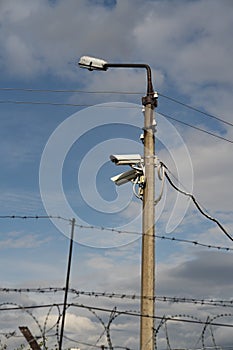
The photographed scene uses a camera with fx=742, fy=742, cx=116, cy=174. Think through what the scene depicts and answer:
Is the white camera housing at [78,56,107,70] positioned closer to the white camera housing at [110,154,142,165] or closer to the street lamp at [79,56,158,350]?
the street lamp at [79,56,158,350]

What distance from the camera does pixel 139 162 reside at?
1148cm

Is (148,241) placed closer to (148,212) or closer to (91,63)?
(148,212)

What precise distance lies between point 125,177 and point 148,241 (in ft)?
4.02

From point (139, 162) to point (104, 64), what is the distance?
1859 millimetres

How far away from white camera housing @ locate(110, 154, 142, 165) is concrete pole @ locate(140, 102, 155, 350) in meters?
0.12

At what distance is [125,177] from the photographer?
38.1ft

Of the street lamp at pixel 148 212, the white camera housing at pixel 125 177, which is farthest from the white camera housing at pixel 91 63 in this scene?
the white camera housing at pixel 125 177

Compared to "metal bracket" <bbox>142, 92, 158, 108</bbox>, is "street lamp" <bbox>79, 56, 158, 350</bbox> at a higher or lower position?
lower

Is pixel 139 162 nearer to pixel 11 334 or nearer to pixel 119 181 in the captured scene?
pixel 119 181

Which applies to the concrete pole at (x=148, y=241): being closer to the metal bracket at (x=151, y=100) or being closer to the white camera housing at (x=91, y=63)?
the metal bracket at (x=151, y=100)

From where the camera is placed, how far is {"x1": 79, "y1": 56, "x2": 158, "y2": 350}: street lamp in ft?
34.2

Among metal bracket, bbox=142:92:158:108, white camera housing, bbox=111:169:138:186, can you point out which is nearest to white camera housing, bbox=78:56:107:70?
metal bracket, bbox=142:92:158:108

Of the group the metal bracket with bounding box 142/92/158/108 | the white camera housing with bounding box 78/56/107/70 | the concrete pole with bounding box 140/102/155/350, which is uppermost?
the white camera housing with bounding box 78/56/107/70

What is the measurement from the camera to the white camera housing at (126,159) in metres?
11.4
